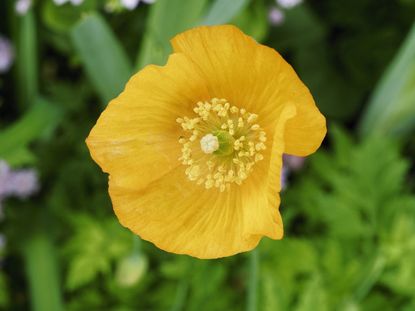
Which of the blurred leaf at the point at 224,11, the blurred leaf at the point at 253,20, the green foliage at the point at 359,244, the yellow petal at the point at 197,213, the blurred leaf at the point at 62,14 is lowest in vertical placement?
the green foliage at the point at 359,244

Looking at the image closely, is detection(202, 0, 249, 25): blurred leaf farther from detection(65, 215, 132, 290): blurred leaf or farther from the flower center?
detection(65, 215, 132, 290): blurred leaf

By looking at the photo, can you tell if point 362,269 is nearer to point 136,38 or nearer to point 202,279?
point 202,279

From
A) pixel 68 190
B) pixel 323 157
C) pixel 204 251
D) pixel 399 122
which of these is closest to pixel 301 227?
pixel 323 157

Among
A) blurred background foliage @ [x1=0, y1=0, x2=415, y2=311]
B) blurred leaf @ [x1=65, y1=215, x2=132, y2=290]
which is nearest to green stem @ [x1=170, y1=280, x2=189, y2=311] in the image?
blurred background foliage @ [x1=0, y1=0, x2=415, y2=311]

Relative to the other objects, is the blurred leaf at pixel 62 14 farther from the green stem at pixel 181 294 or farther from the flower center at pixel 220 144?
the green stem at pixel 181 294

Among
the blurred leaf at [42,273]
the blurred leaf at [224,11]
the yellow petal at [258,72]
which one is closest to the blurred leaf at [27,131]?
the blurred leaf at [42,273]

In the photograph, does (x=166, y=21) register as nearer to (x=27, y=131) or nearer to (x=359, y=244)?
(x=27, y=131)

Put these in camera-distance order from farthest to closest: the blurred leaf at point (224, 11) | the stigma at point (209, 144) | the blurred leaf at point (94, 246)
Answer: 1. the blurred leaf at point (94, 246)
2. the blurred leaf at point (224, 11)
3. the stigma at point (209, 144)

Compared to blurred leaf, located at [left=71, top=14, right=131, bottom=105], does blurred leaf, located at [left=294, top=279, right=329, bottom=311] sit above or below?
below
